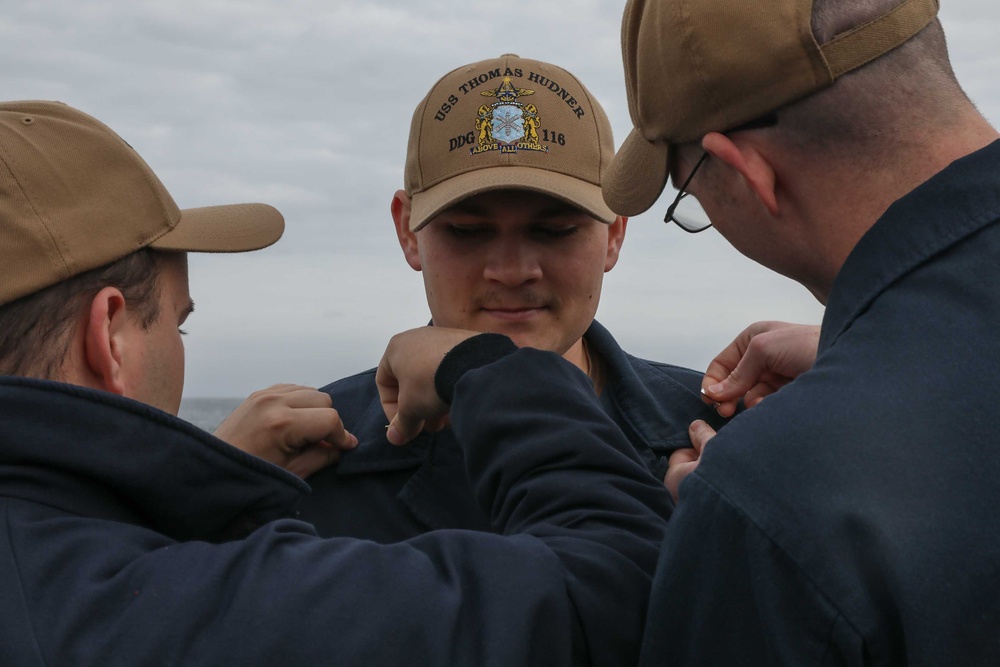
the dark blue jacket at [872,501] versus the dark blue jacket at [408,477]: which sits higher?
the dark blue jacket at [872,501]

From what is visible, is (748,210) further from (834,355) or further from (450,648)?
(450,648)

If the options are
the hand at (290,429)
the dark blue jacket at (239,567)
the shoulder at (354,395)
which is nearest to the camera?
the dark blue jacket at (239,567)

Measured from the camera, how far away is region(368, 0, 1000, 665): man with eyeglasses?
1.72 metres

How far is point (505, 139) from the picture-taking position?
351 centimetres

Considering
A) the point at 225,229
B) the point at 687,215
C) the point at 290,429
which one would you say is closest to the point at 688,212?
the point at 687,215

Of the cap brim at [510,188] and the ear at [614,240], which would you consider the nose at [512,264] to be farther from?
the ear at [614,240]

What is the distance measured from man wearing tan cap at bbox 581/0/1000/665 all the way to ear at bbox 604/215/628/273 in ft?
5.15

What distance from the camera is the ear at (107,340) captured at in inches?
89.9

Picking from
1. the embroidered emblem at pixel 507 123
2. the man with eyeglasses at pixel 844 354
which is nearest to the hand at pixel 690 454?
the man with eyeglasses at pixel 844 354

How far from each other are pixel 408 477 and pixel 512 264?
0.78m

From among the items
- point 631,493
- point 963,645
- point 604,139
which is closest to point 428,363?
point 631,493

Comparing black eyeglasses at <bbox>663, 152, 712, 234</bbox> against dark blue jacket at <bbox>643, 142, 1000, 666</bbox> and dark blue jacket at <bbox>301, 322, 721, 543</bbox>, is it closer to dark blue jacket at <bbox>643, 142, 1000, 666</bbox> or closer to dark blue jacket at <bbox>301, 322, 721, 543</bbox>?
dark blue jacket at <bbox>643, 142, 1000, 666</bbox>

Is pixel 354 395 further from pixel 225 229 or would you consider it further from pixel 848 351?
pixel 848 351

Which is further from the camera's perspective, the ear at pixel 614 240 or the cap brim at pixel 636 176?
the ear at pixel 614 240
